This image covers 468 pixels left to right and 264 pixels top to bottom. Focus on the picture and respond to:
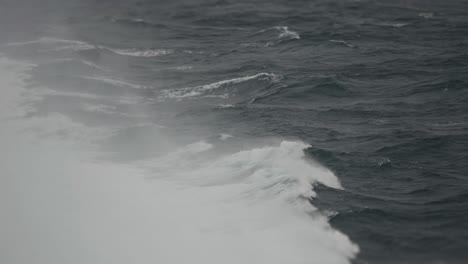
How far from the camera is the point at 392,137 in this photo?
63.5m

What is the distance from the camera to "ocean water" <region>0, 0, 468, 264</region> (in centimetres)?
4972

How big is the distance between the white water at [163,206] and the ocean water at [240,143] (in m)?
0.17

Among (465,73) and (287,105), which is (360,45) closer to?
(465,73)

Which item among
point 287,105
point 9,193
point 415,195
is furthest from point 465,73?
point 9,193

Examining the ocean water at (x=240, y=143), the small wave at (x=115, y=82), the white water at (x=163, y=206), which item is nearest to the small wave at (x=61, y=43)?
the ocean water at (x=240, y=143)

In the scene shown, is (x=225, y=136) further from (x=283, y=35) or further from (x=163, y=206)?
(x=283, y=35)

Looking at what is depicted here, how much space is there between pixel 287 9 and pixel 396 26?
26093 mm

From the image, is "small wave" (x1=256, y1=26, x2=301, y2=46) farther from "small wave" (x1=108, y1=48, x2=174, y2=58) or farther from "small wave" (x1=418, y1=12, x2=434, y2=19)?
"small wave" (x1=418, y1=12, x2=434, y2=19)

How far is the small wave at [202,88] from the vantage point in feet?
269

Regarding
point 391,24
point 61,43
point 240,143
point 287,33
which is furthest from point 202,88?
point 391,24

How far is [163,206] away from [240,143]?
13.2 metres

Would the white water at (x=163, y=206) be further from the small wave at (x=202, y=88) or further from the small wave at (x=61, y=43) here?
the small wave at (x=61, y=43)

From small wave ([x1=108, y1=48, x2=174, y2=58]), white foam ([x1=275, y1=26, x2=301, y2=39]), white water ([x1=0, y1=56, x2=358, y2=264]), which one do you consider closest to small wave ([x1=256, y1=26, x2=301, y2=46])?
white foam ([x1=275, y1=26, x2=301, y2=39])

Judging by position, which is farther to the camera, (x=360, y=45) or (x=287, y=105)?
(x=360, y=45)
